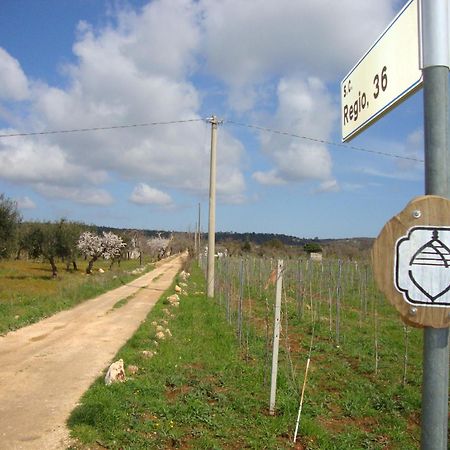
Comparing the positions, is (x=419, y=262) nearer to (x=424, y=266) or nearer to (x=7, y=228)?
(x=424, y=266)

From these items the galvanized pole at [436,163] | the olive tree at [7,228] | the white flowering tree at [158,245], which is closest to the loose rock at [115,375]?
the galvanized pole at [436,163]

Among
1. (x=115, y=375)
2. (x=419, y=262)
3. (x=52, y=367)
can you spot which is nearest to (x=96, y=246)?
(x=52, y=367)

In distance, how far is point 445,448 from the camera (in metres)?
1.34

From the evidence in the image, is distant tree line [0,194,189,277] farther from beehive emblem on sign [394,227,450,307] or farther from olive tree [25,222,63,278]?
beehive emblem on sign [394,227,450,307]

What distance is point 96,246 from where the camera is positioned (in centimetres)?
4128

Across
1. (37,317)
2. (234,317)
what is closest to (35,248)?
(37,317)

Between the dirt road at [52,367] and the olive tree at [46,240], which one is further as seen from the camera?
the olive tree at [46,240]

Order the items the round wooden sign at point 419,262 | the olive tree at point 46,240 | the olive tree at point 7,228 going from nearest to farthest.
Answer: the round wooden sign at point 419,262, the olive tree at point 7,228, the olive tree at point 46,240

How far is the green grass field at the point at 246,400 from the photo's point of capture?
14.7ft

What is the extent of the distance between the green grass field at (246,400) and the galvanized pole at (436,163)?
325cm

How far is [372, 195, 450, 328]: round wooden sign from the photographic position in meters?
1.30

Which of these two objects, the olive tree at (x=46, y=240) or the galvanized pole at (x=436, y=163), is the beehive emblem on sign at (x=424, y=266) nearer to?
the galvanized pole at (x=436, y=163)

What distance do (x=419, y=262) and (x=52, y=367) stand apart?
706cm

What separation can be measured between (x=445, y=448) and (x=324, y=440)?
334 centimetres
